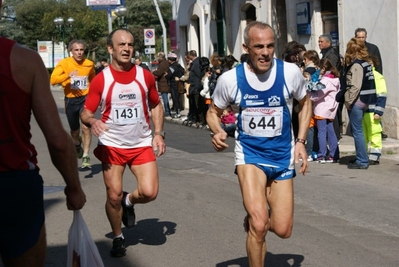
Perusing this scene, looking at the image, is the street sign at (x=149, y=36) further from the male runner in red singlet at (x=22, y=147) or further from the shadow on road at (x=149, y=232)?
the male runner in red singlet at (x=22, y=147)

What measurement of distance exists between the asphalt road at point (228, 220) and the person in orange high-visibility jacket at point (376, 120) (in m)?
0.30

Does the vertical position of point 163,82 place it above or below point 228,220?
above

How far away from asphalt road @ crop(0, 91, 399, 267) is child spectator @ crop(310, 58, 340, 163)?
37cm

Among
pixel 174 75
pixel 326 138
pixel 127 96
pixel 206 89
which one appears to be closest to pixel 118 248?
pixel 127 96

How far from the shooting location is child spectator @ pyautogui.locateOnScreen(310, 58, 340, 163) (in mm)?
13406

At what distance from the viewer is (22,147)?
384 cm

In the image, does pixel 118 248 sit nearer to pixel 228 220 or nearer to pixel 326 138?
pixel 228 220

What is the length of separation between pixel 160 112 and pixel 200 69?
13.5m

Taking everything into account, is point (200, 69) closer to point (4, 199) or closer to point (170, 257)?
point (170, 257)

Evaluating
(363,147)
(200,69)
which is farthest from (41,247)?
(200,69)

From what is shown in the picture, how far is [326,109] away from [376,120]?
113cm

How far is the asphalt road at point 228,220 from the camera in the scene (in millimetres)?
7074

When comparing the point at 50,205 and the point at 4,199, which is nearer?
the point at 4,199

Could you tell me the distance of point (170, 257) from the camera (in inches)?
280
